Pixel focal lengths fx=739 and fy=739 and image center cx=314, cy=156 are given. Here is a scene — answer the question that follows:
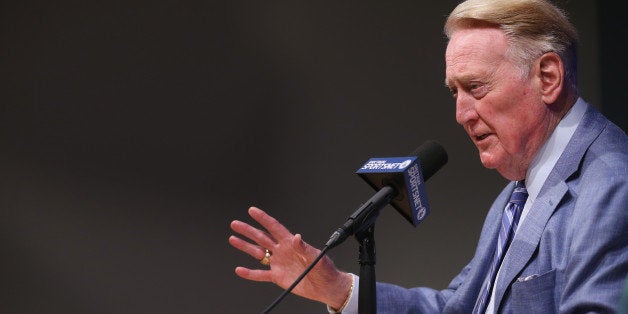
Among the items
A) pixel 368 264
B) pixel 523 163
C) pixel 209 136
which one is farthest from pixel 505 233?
pixel 209 136

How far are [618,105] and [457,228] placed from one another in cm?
77

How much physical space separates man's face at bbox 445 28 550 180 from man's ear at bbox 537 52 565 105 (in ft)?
0.06

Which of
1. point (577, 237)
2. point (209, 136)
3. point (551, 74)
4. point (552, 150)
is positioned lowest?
point (577, 237)

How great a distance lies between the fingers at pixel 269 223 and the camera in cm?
172

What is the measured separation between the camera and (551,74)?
71.4 inches

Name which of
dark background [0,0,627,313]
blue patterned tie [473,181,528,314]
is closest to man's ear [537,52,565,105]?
blue patterned tie [473,181,528,314]

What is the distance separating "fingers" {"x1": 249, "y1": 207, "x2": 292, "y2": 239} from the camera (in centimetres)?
172

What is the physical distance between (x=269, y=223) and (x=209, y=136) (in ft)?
3.69

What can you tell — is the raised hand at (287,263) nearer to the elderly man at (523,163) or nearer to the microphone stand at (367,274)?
the elderly man at (523,163)

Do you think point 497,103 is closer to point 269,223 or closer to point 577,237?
point 577,237

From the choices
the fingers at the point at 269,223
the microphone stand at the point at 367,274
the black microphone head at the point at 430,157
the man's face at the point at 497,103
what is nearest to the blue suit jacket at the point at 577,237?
the man's face at the point at 497,103

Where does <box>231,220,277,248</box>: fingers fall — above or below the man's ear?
above

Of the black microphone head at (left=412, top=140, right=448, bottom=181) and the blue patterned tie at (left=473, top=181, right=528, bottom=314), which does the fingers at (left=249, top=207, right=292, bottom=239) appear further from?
the blue patterned tie at (left=473, top=181, right=528, bottom=314)

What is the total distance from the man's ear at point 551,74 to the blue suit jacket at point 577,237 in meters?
0.10
